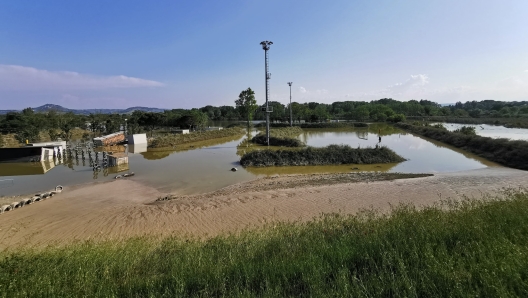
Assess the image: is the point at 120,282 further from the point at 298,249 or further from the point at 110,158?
the point at 110,158

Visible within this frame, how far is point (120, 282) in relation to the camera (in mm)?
3795

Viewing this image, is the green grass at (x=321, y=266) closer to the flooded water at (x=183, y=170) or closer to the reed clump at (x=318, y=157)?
the flooded water at (x=183, y=170)

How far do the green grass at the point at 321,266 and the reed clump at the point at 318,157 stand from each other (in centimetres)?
1522

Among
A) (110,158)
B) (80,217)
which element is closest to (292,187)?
(80,217)

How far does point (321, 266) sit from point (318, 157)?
58.9ft

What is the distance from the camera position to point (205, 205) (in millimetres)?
11055

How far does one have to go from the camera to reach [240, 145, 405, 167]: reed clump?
20.8 m

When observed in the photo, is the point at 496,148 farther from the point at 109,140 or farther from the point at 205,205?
the point at 109,140

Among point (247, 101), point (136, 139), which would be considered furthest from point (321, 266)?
point (247, 101)

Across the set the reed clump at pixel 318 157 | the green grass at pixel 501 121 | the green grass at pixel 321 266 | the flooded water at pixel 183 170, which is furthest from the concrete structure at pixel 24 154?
the green grass at pixel 501 121

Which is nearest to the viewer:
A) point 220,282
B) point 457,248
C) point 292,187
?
point 220,282

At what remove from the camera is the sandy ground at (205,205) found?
8727mm

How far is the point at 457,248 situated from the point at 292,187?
10.1 metres

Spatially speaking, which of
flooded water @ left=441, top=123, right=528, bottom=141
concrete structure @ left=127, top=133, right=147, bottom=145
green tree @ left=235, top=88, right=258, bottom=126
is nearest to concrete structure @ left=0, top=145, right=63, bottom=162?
concrete structure @ left=127, top=133, right=147, bottom=145
